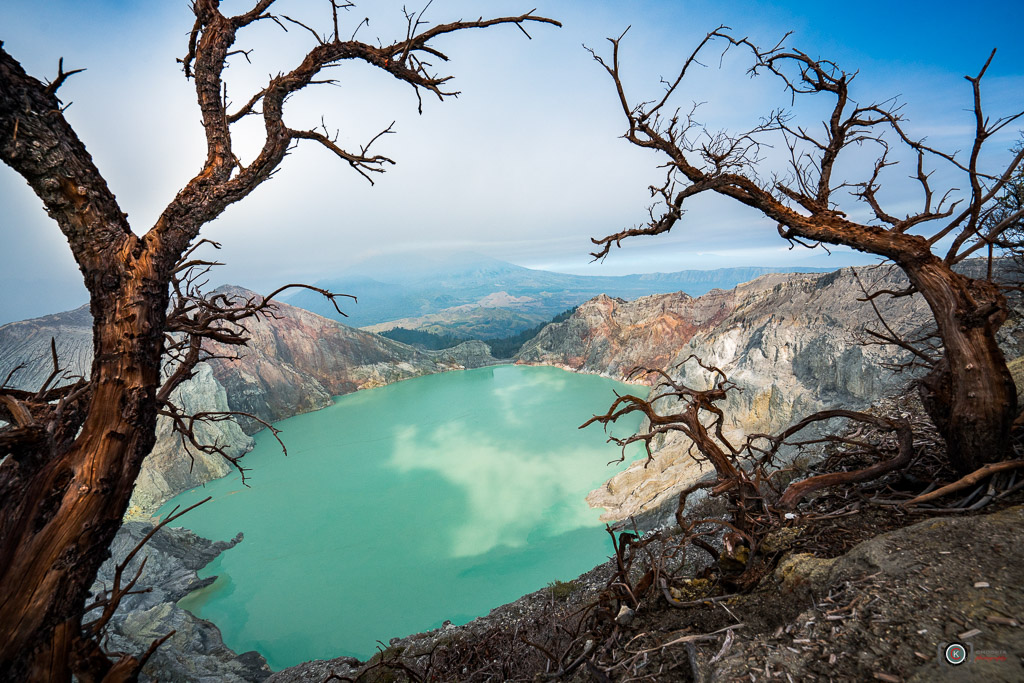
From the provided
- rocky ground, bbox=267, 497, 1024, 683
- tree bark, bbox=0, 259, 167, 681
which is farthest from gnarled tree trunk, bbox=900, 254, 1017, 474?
tree bark, bbox=0, 259, 167, 681

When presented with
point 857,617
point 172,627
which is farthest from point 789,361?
point 172,627

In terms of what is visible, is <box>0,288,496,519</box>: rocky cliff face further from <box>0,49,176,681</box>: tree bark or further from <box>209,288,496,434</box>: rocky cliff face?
<box>0,49,176,681</box>: tree bark

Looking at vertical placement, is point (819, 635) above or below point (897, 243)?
below

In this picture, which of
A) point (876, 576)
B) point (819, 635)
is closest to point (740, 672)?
point (819, 635)

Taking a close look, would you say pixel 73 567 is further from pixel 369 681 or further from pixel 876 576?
pixel 369 681

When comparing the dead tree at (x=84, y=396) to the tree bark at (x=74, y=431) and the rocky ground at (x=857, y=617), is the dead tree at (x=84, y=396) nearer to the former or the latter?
the tree bark at (x=74, y=431)
